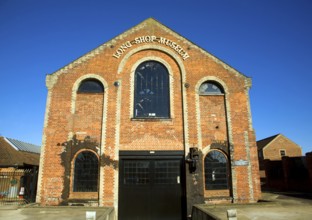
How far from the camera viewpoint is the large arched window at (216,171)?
39.9ft

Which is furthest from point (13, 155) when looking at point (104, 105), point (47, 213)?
point (47, 213)

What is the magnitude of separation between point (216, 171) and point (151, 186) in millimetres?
3375

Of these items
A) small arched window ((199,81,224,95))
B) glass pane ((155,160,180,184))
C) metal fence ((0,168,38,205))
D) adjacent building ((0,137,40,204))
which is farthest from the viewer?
adjacent building ((0,137,40,204))

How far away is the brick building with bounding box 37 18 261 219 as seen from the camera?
11711 millimetres

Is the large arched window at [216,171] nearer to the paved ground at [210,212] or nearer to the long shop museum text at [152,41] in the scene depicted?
the paved ground at [210,212]

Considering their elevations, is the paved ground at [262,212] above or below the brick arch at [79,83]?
below

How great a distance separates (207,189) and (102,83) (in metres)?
7.67

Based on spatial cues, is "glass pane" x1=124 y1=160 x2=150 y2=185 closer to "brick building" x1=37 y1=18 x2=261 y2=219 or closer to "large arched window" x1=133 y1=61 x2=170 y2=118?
"brick building" x1=37 y1=18 x2=261 y2=219

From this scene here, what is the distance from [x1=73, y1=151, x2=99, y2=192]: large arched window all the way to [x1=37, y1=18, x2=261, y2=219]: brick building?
0.15ft

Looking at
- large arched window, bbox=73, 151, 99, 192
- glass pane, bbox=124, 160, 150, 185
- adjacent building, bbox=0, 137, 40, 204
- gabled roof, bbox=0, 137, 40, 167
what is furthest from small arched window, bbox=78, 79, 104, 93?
gabled roof, bbox=0, 137, 40, 167

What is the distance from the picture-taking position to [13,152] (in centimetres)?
2528

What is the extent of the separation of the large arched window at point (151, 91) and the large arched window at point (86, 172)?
313cm

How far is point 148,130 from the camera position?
40.9 feet

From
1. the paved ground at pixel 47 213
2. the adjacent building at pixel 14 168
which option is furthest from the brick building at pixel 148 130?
the adjacent building at pixel 14 168
